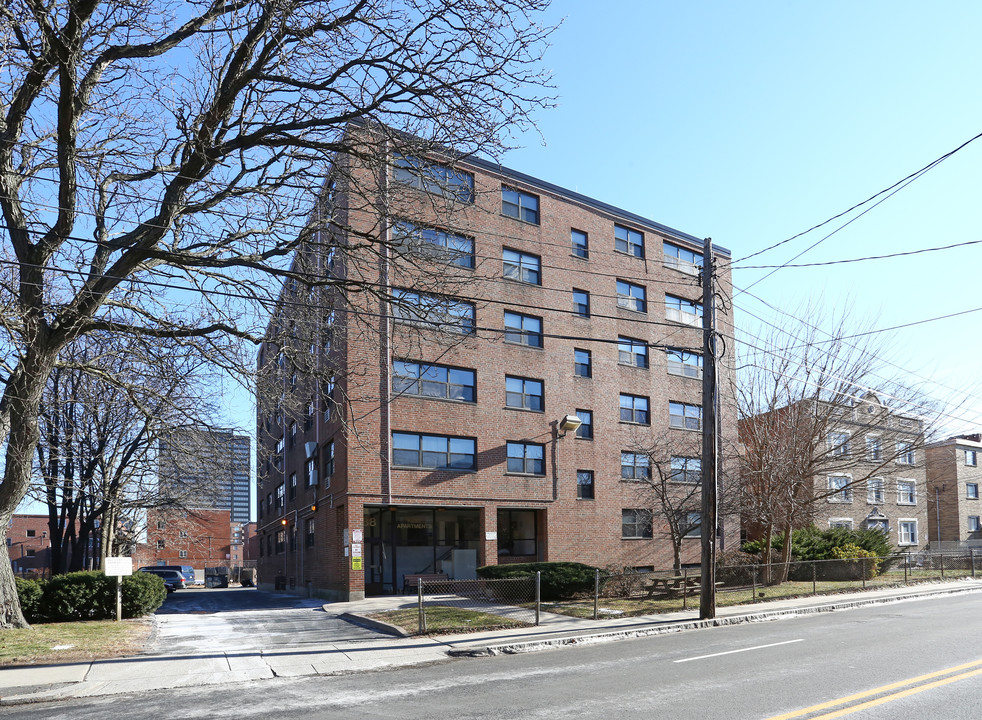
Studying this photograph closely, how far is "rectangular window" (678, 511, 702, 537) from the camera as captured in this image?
3158 cm

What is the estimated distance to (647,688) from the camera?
10477mm

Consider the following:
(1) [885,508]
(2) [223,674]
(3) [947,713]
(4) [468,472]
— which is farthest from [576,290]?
(1) [885,508]

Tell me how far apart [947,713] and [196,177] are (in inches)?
528

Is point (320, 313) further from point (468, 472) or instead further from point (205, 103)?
point (468, 472)

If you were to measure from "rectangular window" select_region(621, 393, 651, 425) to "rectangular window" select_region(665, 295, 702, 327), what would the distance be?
4.52 meters

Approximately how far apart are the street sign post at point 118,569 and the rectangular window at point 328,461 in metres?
10.9

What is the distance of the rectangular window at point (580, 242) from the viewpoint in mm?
36031

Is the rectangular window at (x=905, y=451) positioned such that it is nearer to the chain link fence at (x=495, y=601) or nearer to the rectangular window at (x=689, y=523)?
the rectangular window at (x=689, y=523)

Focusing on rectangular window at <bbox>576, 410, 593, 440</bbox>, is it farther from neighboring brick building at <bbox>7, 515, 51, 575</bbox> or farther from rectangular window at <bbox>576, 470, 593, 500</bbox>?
neighboring brick building at <bbox>7, 515, 51, 575</bbox>

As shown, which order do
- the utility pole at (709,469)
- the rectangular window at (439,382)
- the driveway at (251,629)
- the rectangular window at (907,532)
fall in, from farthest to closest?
the rectangular window at (907,532)
the rectangular window at (439,382)
the utility pole at (709,469)
the driveway at (251,629)

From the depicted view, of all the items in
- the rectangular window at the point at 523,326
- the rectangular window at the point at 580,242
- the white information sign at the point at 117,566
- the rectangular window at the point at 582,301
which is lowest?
the white information sign at the point at 117,566

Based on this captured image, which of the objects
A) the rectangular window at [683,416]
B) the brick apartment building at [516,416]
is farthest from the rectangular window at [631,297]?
the rectangular window at [683,416]

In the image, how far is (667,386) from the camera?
3847cm

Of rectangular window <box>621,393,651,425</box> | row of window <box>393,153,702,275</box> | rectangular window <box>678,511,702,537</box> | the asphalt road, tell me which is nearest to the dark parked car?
rectangular window <box>621,393,651,425</box>
